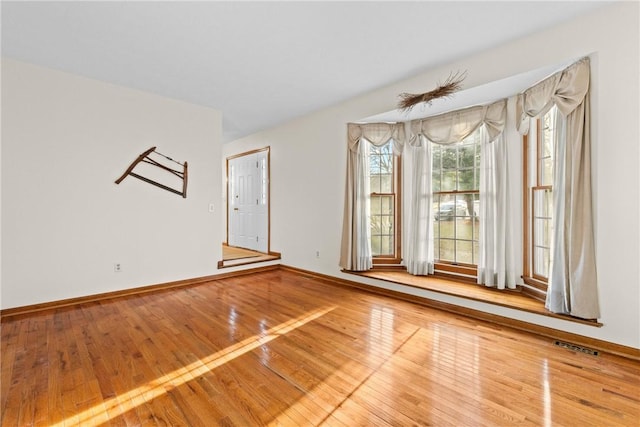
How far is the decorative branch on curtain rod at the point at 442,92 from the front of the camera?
10.3 ft

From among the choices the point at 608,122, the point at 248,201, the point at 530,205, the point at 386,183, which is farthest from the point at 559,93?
the point at 248,201

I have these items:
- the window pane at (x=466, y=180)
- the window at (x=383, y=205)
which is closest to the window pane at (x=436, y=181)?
the window pane at (x=466, y=180)

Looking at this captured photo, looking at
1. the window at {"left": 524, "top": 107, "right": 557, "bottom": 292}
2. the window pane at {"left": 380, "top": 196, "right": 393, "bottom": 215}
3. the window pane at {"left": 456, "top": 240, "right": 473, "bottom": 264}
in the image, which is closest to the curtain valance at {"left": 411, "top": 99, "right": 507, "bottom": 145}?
the window at {"left": 524, "top": 107, "right": 557, "bottom": 292}

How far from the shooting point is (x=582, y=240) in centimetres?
248

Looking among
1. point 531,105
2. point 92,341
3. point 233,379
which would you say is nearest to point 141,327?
point 92,341

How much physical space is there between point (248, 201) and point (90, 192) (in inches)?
128

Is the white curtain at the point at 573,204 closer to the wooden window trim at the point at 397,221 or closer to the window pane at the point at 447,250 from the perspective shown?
the window pane at the point at 447,250

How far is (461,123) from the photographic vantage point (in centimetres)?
365

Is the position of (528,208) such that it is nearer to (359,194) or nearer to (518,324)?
(518,324)

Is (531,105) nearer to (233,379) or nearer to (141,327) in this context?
(233,379)

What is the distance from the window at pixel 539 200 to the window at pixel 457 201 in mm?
549

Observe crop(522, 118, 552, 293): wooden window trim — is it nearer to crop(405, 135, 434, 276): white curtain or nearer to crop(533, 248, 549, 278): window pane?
crop(533, 248, 549, 278): window pane

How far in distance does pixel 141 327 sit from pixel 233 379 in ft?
4.70

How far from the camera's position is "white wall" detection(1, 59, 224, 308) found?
3191mm
